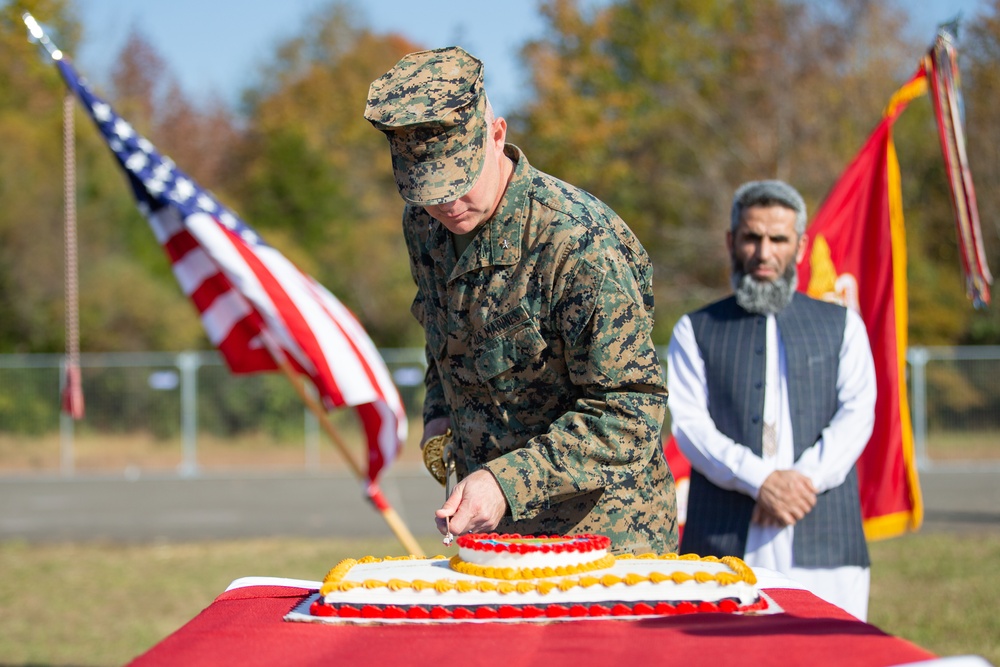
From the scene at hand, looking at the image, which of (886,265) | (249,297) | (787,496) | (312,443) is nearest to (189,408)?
(312,443)

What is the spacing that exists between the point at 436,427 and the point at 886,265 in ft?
8.95

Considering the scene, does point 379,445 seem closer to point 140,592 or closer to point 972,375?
point 140,592

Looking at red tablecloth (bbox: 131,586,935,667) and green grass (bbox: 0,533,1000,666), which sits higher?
red tablecloth (bbox: 131,586,935,667)

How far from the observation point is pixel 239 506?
563 inches

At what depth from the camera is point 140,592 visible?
8367mm

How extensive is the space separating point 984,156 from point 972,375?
5502 millimetres

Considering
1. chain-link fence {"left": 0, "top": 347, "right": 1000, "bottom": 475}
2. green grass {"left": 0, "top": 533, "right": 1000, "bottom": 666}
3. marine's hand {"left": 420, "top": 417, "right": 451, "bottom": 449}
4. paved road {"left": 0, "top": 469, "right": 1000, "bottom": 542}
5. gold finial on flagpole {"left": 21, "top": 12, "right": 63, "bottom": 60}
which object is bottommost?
paved road {"left": 0, "top": 469, "right": 1000, "bottom": 542}

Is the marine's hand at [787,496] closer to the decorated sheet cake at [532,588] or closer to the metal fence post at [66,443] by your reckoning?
the decorated sheet cake at [532,588]

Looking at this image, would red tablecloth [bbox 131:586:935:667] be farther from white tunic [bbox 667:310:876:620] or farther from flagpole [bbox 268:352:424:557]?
flagpole [bbox 268:352:424:557]

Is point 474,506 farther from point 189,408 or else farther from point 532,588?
point 189,408

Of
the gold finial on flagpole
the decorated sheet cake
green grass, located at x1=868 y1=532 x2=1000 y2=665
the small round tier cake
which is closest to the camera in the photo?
the decorated sheet cake

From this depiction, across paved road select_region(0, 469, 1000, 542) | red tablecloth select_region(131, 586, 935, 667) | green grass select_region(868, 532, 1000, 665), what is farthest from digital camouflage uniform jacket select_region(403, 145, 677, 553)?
paved road select_region(0, 469, 1000, 542)

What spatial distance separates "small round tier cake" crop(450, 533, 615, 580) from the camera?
2.12 meters

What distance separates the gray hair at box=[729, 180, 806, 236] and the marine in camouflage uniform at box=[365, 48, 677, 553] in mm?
1427
